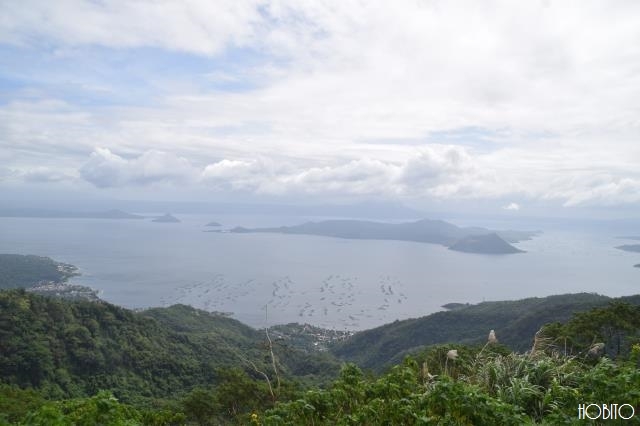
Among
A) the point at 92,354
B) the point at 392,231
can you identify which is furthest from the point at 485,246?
the point at 92,354

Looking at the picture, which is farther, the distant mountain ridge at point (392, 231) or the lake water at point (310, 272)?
the distant mountain ridge at point (392, 231)

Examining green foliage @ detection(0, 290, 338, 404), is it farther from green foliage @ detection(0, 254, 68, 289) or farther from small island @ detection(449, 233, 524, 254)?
small island @ detection(449, 233, 524, 254)

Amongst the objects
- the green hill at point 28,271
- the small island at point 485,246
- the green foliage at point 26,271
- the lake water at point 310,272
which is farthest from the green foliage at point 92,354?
the small island at point 485,246

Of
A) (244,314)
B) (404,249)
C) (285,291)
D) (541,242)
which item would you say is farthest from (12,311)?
(541,242)

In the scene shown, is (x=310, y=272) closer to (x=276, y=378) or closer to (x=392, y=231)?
(x=276, y=378)

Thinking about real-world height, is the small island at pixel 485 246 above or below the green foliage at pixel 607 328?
below

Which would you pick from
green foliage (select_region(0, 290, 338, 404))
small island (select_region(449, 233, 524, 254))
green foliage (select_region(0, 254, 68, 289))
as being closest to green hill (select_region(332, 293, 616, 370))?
green foliage (select_region(0, 290, 338, 404))

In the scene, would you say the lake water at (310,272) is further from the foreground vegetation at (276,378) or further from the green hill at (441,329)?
the foreground vegetation at (276,378)

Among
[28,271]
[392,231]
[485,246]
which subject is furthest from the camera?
[392,231]
